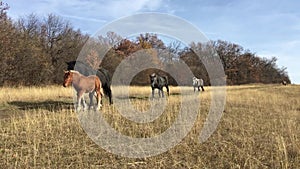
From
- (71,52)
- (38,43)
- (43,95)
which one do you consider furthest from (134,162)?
(71,52)

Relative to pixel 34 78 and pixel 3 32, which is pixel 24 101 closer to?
pixel 3 32

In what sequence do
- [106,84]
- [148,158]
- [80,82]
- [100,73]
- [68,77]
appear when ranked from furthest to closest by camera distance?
[106,84] < [100,73] < [80,82] < [68,77] < [148,158]

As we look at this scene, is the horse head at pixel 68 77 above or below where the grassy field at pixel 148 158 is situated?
above

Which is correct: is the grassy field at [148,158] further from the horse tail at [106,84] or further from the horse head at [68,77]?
the horse tail at [106,84]

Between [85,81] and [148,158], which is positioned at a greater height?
[85,81]

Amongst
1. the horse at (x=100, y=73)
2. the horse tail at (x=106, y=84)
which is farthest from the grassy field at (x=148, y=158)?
the horse tail at (x=106, y=84)

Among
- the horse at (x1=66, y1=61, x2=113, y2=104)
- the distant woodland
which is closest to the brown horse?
the horse at (x1=66, y1=61, x2=113, y2=104)

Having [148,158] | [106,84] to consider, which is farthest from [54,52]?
[148,158]

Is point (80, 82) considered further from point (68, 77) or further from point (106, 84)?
point (106, 84)

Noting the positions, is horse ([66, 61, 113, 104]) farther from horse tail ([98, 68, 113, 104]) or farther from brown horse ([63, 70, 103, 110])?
brown horse ([63, 70, 103, 110])

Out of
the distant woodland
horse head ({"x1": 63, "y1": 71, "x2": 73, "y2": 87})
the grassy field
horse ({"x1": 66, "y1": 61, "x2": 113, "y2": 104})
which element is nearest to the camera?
the grassy field

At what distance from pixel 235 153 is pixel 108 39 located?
104 feet

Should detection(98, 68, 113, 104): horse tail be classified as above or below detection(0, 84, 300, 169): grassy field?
above

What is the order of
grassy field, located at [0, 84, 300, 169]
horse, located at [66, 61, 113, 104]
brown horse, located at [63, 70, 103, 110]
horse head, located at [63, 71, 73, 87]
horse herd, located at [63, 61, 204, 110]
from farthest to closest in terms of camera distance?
1. horse, located at [66, 61, 113, 104]
2. horse herd, located at [63, 61, 204, 110]
3. brown horse, located at [63, 70, 103, 110]
4. horse head, located at [63, 71, 73, 87]
5. grassy field, located at [0, 84, 300, 169]
